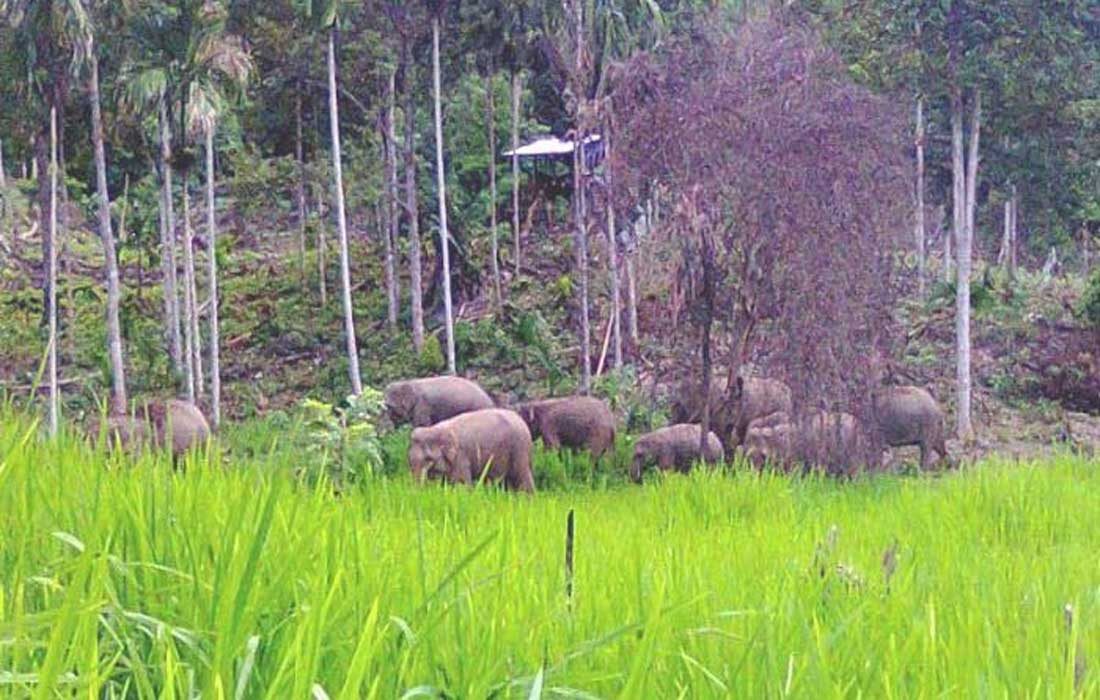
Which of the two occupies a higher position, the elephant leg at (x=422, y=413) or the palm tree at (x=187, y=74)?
the palm tree at (x=187, y=74)

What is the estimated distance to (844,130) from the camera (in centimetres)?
1357

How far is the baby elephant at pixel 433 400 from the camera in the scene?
16.6 m

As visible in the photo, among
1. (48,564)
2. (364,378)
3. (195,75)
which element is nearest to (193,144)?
(195,75)

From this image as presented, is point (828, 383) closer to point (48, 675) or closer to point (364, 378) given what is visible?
point (364, 378)

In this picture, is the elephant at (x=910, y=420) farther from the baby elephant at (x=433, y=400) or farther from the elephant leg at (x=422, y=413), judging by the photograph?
the elephant leg at (x=422, y=413)

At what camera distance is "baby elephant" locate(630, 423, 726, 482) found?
14.6 meters

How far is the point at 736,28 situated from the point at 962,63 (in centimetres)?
301

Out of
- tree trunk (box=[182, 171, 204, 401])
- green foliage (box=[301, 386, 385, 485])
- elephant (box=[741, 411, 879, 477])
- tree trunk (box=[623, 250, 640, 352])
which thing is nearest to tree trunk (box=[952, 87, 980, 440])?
elephant (box=[741, 411, 879, 477])

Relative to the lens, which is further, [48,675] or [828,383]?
[828,383]

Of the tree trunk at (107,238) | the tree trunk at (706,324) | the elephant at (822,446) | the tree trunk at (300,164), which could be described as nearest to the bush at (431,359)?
the tree trunk at (300,164)

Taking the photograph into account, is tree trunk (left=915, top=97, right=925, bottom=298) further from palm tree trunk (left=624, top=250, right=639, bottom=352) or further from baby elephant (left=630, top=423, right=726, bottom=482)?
baby elephant (left=630, top=423, right=726, bottom=482)

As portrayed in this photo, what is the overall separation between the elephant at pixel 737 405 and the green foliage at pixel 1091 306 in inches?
247

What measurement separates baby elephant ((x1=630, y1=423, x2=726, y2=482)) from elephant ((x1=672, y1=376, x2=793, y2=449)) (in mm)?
343

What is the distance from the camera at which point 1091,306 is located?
63.9 feet
